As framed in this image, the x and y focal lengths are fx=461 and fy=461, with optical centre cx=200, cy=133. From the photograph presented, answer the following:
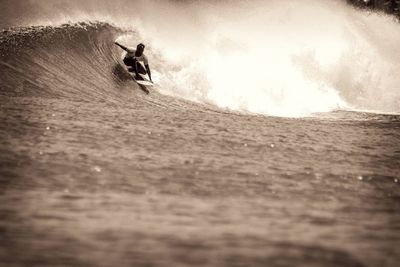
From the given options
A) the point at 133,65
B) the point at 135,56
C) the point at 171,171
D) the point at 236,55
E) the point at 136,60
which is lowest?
the point at 171,171

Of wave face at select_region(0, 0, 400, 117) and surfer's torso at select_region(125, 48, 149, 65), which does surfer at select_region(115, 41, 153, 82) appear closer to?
surfer's torso at select_region(125, 48, 149, 65)

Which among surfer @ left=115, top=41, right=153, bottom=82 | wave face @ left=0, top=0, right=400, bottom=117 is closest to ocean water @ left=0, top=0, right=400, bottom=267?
wave face @ left=0, top=0, right=400, bottom=117

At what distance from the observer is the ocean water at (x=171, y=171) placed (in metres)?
2.47

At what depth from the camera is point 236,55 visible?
18.0 m

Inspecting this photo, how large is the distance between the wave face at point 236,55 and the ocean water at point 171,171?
0.30 feet

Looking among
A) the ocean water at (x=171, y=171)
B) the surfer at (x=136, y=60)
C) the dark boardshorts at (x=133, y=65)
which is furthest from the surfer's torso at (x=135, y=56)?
the ocean water at (x=171, y=171)

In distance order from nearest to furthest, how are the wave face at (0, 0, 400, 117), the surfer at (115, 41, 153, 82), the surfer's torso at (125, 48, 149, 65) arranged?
the wave face at (0, 0, 400, 117), the surfer at (115, 41, 153, 82), the surfer's torso at (125, 48, 149, 65)

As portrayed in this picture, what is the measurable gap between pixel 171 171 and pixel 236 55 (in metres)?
14.5

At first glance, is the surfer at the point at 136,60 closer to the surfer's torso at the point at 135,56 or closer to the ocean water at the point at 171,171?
the surfer's torso at the point at 135,56

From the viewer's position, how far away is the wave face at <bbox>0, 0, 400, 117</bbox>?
10.1 m

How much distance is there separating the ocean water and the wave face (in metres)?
0.09

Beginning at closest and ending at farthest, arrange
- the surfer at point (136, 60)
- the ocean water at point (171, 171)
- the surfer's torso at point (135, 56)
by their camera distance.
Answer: the ocean water at point (171, 171), the surfer at point (136, 60), the surfer's torso at point (135, 56)

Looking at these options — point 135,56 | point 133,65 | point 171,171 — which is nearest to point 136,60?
point 133,65

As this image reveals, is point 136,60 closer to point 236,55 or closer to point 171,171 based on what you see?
point 236,55
